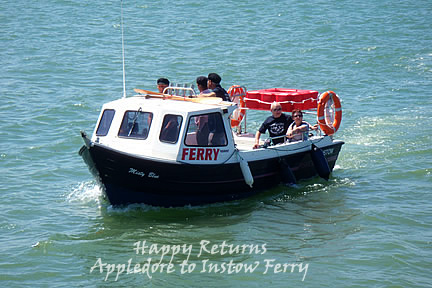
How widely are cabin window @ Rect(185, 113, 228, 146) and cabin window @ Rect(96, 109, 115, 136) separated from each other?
183 centimetres

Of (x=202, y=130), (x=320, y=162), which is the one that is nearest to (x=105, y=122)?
(x=202, y=130)

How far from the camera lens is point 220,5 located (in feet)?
132

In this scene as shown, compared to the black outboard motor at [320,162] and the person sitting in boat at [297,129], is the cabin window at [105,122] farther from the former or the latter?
the black outboard motor at [320,162]

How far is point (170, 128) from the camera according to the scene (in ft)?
44.3

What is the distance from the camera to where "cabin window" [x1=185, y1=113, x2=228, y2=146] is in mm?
13580

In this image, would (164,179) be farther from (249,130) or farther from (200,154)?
(249,130)

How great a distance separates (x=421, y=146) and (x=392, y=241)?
6.79 m

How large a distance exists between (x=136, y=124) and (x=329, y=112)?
532cm

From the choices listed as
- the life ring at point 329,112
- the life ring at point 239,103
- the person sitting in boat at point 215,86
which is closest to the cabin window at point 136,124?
the person sitting in boat at point 215,86

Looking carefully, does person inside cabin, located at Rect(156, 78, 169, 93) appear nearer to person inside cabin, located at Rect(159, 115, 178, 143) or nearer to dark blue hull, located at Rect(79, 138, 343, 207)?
person inside cabin, located at Rect(159, 115, 178, 143)

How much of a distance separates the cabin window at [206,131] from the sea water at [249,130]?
1458mm

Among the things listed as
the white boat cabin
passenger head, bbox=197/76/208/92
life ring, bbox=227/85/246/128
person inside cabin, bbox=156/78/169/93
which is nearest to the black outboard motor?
life ring, bbox=227/85/246/128

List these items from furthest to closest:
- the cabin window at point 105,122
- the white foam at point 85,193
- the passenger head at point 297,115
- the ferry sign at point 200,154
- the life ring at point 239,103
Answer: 1. the life ring at point 239,103
2. the passenger head at point 297,115
3. the white foam at point 85,193
4. the cabin window at point 105,122
5. the ferry sign at point 200,154

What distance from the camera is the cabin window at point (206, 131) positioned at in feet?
Result: 44.6
